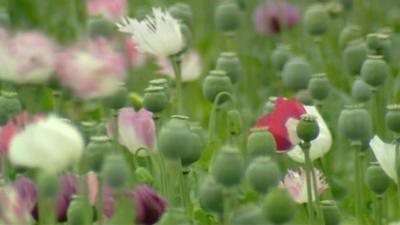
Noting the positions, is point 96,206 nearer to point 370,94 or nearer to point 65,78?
point 65,78

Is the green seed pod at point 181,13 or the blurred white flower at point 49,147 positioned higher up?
the green seed pod at point 181,13

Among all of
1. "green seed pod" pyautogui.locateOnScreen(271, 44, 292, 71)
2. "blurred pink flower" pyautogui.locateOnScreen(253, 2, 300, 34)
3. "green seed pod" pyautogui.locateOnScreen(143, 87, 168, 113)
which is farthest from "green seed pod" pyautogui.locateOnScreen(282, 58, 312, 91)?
"blurred pink flower" pyautogui.locateOnScreen(253, 2, 300, 34)

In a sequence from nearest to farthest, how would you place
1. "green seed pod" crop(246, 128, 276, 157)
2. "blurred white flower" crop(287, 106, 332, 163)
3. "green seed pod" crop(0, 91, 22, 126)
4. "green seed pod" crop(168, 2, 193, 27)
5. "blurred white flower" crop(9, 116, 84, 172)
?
"blurred white flower" crop(9, 116, 84, 172), "green seed pod" crop(246, 128, 276, 157), "green seed pod" crop(0, 91, 22, 126), "blurred white flower" crop(287, 106, 332, 163), "green seed pod" crop(168, 2, 193, 27)

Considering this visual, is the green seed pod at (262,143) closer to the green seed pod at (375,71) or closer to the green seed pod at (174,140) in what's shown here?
the green seed pod at (174,140)

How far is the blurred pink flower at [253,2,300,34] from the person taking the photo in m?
3.30

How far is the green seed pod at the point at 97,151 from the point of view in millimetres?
1469

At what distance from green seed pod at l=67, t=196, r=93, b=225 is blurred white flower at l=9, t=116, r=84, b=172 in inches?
8.2

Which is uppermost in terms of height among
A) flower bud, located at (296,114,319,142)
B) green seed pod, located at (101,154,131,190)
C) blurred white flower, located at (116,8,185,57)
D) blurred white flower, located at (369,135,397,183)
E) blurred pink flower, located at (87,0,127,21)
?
blurred pink flower, located at (87,0,127,21)

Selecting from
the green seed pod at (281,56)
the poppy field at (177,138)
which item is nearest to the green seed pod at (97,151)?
the poppy field at (177,138)

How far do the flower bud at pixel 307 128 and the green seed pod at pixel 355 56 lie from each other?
64cm

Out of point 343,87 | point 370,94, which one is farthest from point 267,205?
point 343,87

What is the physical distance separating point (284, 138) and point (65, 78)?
422mm

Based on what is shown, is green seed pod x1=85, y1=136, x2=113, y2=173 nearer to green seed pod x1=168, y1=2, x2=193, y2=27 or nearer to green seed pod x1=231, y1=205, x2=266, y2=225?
green seed pod x1=231, y1=205, x2=266, y2=225

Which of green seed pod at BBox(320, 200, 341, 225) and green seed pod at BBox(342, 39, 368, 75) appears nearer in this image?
green seed pod at BBox(320, 200, 341, 225)
